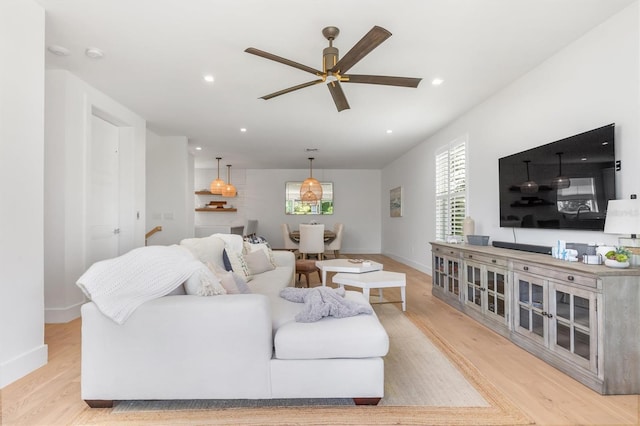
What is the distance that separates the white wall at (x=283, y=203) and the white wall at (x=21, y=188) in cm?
743

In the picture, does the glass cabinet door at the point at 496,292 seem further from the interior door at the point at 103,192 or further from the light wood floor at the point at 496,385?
the interior door at the point at 103,192

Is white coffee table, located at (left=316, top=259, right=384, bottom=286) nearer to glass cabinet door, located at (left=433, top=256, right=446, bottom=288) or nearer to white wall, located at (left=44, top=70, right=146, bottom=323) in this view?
glass cabinet door, located at (left=433, top=256, right=446, bottom=288)

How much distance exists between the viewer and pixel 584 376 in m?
2.15

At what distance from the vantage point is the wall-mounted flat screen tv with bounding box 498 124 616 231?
2564mm

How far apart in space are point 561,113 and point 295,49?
2430 millimetres

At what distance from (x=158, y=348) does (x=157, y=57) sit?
2.61 metres

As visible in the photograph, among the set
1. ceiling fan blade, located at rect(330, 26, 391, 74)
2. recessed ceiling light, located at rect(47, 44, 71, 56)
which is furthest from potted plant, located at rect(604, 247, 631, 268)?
recessed ceiling light, located at rect(47, 44, 71, 56)

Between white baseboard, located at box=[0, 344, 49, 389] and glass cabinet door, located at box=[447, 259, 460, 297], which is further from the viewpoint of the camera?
glass cabinet door, located at box=[447, 259, 460, 297]

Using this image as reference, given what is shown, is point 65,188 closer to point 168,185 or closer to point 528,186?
point 168,185

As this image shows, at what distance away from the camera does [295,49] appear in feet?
9.89

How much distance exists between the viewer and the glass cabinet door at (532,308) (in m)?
2.52

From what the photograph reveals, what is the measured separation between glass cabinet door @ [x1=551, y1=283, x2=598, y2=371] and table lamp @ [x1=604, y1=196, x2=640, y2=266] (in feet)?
1.29

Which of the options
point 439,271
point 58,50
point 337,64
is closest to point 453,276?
point 439,271

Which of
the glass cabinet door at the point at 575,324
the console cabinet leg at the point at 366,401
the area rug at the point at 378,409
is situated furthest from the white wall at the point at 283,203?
the console cabinet leg at the point at 366,401
